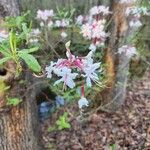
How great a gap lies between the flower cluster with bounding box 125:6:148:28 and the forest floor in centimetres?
128

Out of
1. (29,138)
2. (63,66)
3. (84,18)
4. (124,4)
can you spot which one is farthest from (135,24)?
(63,66)

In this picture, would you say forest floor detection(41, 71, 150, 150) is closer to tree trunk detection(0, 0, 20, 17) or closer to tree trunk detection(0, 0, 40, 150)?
tree trunk detection(0, 0, 40, 150)

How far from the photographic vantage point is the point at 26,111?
3363mm

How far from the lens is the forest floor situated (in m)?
4.66

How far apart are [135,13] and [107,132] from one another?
1.56m

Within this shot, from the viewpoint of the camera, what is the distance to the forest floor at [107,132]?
466cm

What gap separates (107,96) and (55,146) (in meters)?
0.90

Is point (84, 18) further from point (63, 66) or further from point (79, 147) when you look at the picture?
point (63, 66)

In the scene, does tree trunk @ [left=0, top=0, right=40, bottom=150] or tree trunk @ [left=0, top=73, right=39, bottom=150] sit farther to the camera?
tree trunk @ [left=0, top=73, right=39, bottom=150]

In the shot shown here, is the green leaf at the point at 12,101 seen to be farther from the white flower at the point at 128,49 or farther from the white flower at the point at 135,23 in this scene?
the white flower at the point at 135,23

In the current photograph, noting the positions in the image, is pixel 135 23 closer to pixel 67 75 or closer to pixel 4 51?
pixel 4 51

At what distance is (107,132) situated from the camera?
4.86 m

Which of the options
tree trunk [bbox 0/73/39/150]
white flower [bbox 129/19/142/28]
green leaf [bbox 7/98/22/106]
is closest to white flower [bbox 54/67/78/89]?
green leaf [bbox 7/98/22/106]

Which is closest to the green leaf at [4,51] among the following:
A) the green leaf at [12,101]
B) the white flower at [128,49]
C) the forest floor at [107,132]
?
the green leaf at [12,101]
